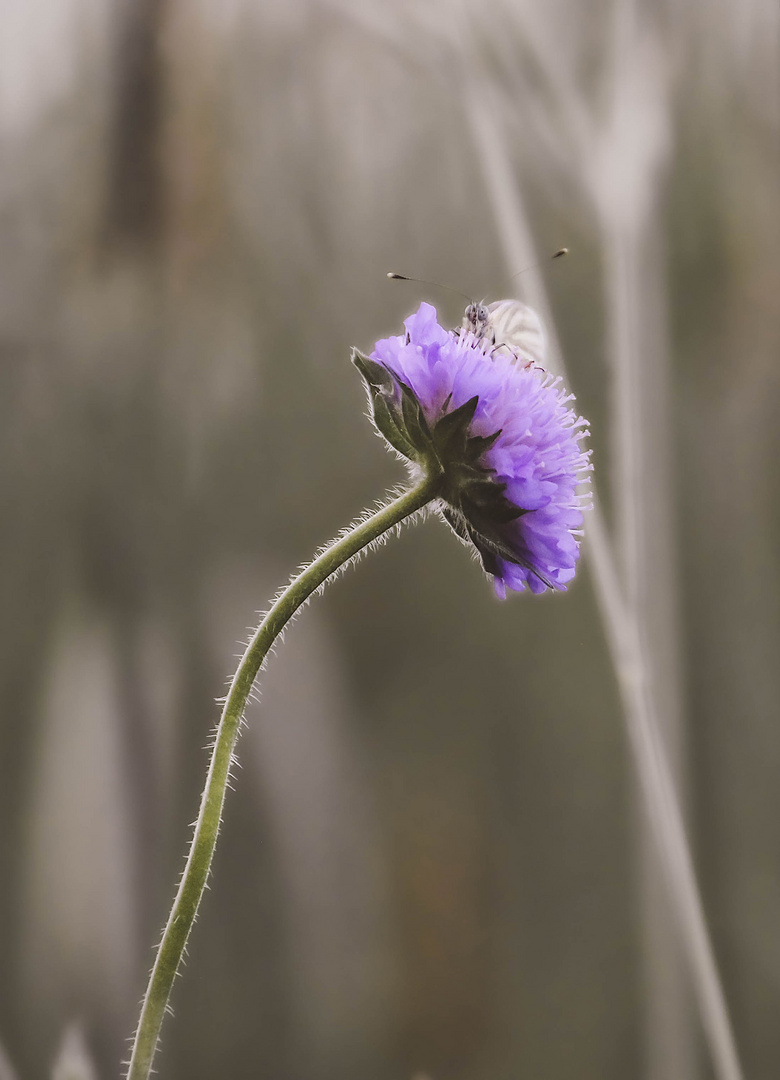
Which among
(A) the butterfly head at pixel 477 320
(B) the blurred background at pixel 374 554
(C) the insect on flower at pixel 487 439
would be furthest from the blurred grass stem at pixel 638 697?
Answer: (C) the insect on flower at pixel 487 439

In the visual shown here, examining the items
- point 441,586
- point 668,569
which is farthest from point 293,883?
point 668,569

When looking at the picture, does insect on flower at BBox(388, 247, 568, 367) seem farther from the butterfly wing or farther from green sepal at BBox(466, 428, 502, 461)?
green sepal at BBox(466, 428, 502, 461)

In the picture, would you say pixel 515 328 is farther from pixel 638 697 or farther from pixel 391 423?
pixel 638 697

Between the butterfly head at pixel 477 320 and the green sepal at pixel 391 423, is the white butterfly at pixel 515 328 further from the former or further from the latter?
the green sepal at pixel 391 423

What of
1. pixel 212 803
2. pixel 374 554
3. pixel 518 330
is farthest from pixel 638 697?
pixel 212 803

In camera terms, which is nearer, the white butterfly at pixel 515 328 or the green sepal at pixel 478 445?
the green sepal at pixel 478 445
